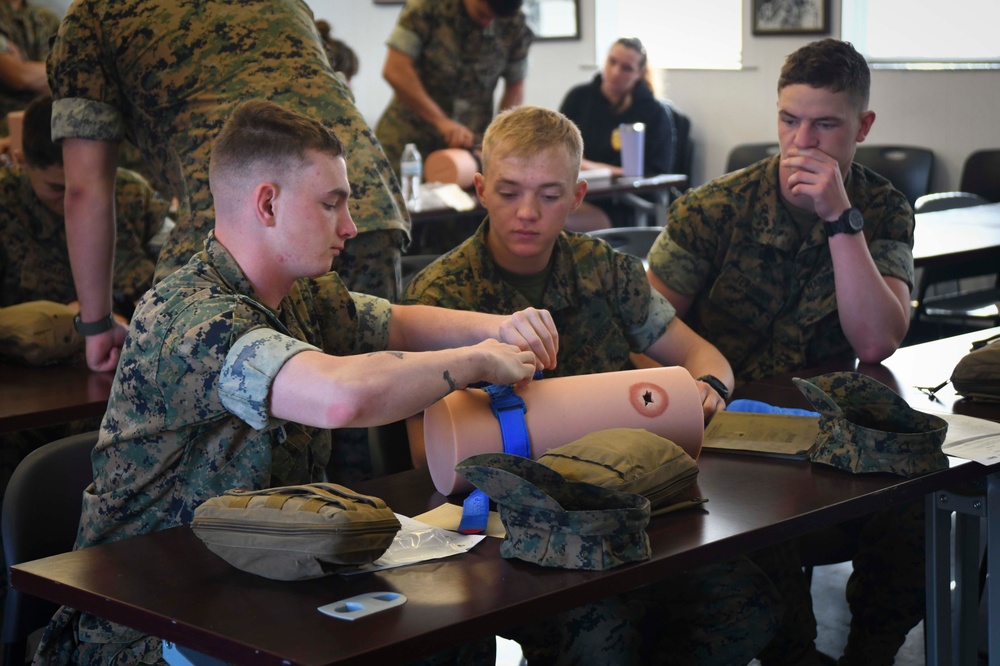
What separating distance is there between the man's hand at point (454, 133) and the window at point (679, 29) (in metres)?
2.87

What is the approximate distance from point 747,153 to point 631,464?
5977 mm

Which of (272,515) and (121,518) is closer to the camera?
(272,515)

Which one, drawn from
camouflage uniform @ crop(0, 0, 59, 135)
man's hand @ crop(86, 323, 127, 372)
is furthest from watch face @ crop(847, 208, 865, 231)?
camouflage uniform @ crop(0, 0, 59, 135)

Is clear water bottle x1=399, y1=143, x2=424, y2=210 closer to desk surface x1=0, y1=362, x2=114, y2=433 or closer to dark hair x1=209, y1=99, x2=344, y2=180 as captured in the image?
desk surface x1=0, y1=362, x2=114, y2=433

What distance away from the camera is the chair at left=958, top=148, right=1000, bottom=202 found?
19.6ft

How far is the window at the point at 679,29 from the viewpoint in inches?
301

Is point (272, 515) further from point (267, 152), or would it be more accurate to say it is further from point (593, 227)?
point (593, 227)

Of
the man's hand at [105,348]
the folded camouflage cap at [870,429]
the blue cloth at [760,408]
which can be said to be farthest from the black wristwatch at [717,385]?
the man's hand at [105,348]

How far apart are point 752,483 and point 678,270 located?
1010mm

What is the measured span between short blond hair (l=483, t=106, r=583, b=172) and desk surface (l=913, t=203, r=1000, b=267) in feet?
4.30

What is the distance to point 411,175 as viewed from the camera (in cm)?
482

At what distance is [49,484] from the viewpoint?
1.82m

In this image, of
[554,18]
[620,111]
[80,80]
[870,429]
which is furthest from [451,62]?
[554,18]

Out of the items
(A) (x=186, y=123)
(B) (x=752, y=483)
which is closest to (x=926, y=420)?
(B) (x=752, y=483)
